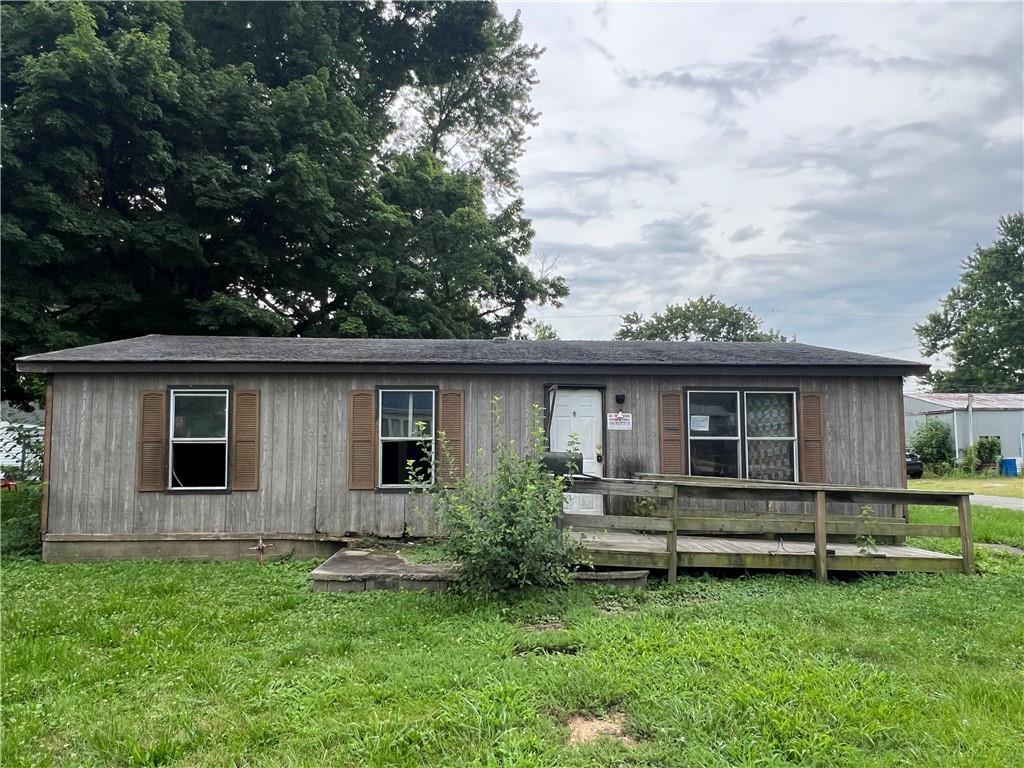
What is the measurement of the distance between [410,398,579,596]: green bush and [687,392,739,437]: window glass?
10.9 ft

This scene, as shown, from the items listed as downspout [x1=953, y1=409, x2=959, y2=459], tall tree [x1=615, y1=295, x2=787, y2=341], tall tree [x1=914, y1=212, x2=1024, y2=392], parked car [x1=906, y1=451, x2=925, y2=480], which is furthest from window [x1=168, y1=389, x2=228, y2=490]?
tall tree [x1=914, y1=212, x2=1024, y2=392]

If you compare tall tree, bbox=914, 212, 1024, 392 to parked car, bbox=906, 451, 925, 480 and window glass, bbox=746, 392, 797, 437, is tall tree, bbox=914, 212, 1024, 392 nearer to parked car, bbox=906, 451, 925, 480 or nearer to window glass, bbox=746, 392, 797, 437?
parked car, bbox=906, 451, 925, 480

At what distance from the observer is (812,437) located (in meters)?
7.71

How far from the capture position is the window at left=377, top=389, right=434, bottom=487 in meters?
7.61

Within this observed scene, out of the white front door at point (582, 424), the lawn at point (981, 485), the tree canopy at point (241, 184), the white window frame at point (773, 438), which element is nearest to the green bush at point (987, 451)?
the lawn at point (981, 485)

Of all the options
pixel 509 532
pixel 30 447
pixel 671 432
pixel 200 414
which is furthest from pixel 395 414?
pixel 30 447

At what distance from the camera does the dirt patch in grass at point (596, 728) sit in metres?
2.85

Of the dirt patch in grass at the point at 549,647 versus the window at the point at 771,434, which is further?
the window at the point at 771,434

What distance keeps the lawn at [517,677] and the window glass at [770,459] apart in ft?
7.74

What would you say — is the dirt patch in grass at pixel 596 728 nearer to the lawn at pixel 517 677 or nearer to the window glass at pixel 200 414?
the lawn at pixel 517 677

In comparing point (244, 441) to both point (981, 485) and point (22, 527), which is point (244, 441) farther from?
point (981, 485)

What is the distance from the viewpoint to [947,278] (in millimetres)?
36625

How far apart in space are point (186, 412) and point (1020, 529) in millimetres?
12302

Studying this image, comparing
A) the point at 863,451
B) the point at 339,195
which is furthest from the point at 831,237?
the point at 339,195
